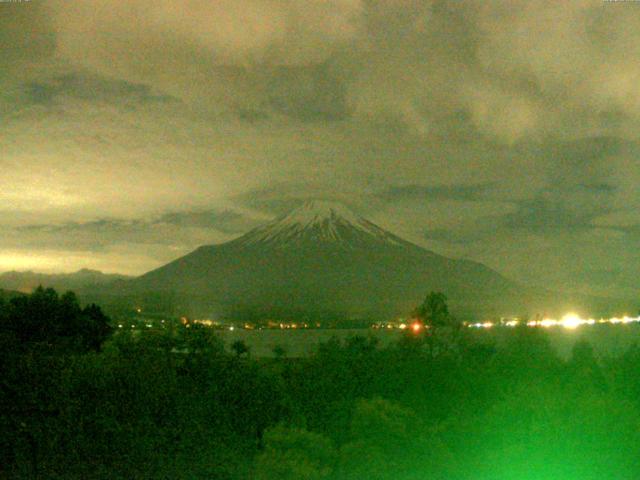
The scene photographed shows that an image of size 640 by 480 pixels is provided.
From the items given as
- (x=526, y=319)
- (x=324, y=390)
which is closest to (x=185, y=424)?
(x=324, y=390)

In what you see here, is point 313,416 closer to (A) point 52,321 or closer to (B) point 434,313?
(A) point 52,321

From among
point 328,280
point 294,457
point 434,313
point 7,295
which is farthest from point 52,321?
point 328,280

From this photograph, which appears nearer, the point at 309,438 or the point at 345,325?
the point at 309,438

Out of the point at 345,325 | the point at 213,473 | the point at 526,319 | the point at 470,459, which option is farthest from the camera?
the point at 345,325

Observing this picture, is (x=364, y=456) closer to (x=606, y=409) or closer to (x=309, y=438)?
(x=309, y=438)

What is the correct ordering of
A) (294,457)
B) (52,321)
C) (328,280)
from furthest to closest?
1. (328,280)
2. (52,321)
3. (294,457)

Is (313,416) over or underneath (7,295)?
underneath

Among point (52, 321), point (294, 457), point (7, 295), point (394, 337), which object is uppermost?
point (7, 295)

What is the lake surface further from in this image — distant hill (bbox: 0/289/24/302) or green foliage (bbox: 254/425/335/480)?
distant hill (bbox: 0/289/24/302)

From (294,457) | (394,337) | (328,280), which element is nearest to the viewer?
(294,457)
